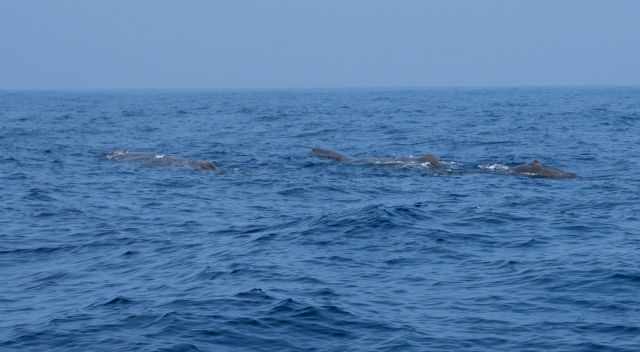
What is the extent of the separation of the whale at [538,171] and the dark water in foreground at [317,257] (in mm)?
818

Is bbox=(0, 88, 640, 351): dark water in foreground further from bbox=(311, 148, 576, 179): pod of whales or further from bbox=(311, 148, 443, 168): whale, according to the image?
bbox=(311, 148, 443, 168): whale

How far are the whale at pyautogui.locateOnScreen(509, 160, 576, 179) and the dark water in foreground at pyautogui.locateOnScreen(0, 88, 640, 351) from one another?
0.82 metres

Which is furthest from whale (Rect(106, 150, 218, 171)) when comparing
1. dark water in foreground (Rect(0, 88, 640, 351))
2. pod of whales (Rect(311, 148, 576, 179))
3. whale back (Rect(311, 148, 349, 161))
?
pod of whales (Rect(311, 148, 576, 179))

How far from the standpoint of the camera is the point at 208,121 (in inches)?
2869

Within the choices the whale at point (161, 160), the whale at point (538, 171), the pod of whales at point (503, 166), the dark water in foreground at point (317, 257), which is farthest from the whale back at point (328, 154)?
the whale at point (538, 171)

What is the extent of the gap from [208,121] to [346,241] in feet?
174

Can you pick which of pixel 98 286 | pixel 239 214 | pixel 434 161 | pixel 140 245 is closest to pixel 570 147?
pixel 434 161

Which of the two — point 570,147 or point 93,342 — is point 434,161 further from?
point 93,342

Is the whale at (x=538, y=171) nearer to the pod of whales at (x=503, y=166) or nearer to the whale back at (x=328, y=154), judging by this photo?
the pod of whales at (x=503, y=166)

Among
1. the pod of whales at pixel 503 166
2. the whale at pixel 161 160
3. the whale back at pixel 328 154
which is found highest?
the pod of whales at pixel 503 166

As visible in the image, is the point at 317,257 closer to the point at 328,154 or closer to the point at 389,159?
the point at 389,159

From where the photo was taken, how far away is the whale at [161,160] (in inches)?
1419

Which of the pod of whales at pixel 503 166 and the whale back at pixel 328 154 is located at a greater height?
the pod of whales at pixel 503 166

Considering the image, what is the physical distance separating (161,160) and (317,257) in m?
19.9
